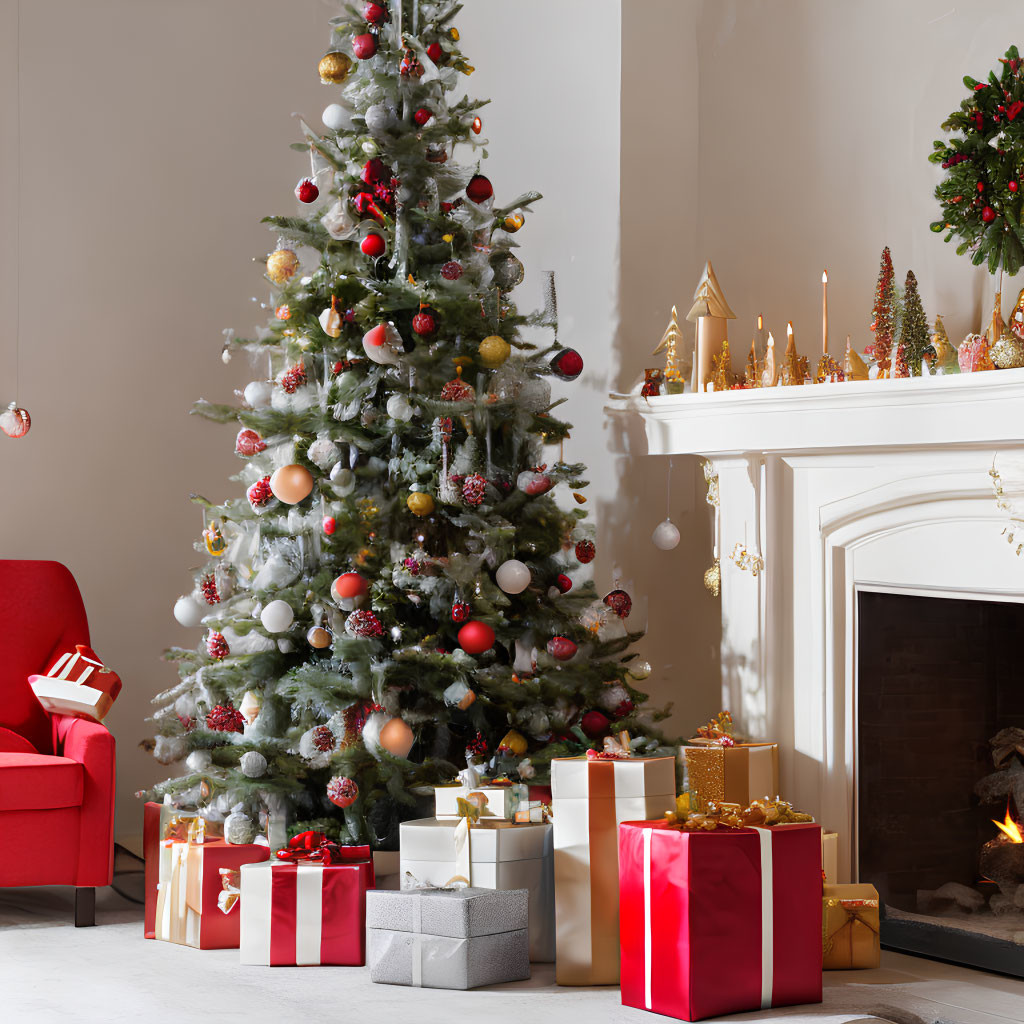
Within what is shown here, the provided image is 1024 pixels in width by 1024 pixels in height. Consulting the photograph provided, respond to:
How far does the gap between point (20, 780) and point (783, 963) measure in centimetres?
188

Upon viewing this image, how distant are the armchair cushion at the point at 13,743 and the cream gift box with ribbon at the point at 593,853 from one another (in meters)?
1.60

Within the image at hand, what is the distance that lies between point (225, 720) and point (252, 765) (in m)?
0.20

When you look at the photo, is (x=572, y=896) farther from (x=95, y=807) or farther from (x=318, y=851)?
(x=95, y=807)

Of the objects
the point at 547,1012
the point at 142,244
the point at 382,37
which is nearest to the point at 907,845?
the point at 547,1012

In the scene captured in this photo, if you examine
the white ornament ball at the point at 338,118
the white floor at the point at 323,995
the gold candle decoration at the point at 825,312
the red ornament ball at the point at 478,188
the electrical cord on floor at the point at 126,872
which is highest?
the white ornament ball at the point at 338,118

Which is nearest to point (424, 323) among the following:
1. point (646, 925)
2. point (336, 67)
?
point (336, 67)

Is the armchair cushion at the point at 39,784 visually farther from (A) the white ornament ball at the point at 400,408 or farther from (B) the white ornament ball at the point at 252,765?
(A) the white ornament ball at the point at 400,408

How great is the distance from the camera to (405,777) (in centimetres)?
322

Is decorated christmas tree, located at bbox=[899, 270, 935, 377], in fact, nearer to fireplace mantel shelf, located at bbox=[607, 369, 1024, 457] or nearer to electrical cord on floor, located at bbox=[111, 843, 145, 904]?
fireplace mantel shelf, located at bbox=[607, 369, 1024, 457]

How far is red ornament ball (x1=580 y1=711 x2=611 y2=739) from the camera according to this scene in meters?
3.32

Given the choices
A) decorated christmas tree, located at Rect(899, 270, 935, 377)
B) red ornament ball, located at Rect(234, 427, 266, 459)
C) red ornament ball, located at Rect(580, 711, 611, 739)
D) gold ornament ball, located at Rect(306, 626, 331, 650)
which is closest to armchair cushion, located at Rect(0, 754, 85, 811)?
gold ornament ball, located at Rect(306, 626, 331, 650)

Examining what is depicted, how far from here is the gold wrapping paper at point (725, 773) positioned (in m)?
3.25

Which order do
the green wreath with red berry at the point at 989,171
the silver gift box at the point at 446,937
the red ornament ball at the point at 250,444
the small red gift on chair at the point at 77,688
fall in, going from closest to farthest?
the silver gift box at the point at 446,937 → the green wreath with red berry at the point at 989,171 → the red ornament ball at the point at 250,444 → the small red gift on chair at the point at 77,688

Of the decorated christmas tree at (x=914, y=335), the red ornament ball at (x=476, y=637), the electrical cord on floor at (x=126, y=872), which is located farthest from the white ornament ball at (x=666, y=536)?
the electrical cord on floor at (x=126, y=872)
